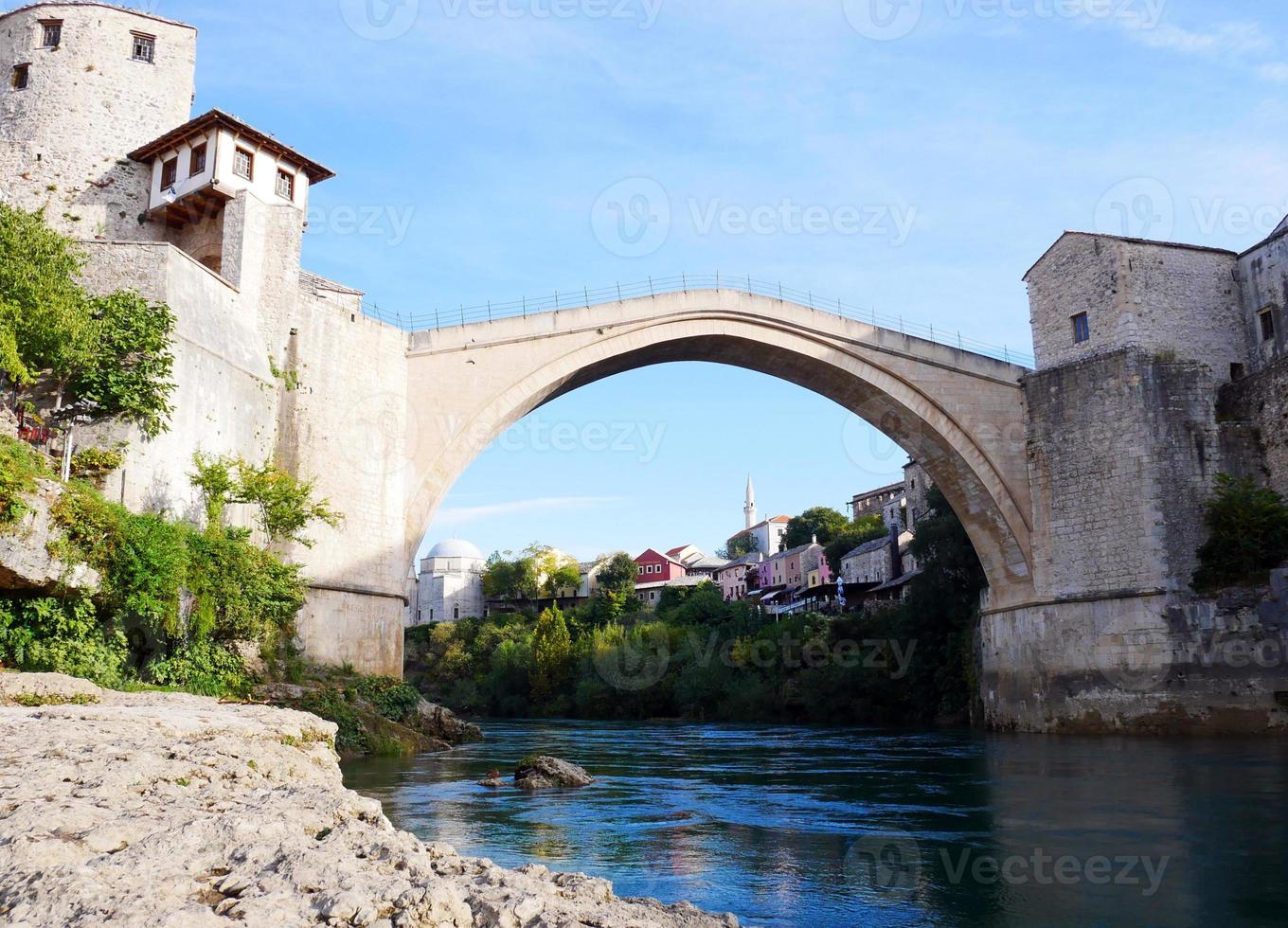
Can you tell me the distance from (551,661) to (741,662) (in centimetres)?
975

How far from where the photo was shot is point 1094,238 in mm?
20828

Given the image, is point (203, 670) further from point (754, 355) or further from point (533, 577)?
point (533, 577)

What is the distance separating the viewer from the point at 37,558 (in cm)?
1052

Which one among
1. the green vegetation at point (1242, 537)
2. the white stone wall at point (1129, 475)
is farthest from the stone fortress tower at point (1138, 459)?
the green vegetation at point (1242, 537)

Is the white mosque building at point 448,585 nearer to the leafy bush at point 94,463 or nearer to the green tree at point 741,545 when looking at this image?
the green tree at point 741,545

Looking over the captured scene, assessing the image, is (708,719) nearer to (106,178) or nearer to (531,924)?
(106,178)

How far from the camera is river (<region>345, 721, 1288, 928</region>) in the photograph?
Answer: 584cm

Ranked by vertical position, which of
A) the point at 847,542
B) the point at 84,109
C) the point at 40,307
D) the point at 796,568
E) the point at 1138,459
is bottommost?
the point at 1138,459

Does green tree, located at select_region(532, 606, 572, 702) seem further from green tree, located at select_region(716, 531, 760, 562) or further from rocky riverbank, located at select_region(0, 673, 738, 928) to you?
green tree, located at select_region(716, 531, 760, 562)

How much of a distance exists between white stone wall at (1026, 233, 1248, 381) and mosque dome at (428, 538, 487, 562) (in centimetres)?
6232

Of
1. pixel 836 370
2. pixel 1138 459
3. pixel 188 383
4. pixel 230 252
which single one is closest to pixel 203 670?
pixel 188 383

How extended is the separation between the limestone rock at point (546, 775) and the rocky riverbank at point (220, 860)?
215 inches

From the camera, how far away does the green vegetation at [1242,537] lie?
1844 centimetres

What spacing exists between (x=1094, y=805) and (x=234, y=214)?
1555 centimetres
